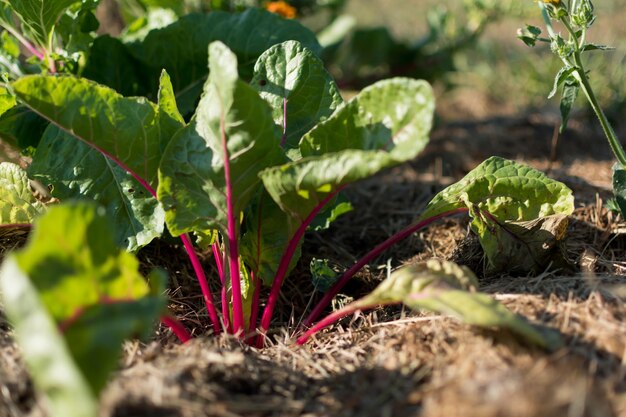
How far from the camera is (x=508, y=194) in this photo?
1.76m

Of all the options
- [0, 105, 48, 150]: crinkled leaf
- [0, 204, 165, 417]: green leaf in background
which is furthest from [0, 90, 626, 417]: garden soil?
[0, 105, 48, 150]: crinkled leaf

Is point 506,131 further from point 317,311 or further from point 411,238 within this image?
point 317,311

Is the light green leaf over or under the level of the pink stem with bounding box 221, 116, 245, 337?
over

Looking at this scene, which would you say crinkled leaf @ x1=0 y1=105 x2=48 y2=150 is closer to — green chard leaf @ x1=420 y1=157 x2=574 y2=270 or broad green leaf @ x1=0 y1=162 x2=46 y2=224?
broad green leaf @ x1=0 y1=162 x2=46 y2=224

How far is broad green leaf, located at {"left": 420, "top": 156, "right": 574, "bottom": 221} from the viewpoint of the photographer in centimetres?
174

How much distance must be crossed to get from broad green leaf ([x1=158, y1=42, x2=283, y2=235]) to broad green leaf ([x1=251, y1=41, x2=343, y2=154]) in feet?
0.79

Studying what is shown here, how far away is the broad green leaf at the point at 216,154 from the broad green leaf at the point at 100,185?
9.0 inches

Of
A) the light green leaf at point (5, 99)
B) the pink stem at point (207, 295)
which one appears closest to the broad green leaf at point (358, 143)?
the pink stem at point (207, 295)

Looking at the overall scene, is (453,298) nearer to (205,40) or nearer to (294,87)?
(294,87)

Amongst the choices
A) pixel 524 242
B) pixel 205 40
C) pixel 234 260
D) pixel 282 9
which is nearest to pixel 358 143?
pixel 234 260

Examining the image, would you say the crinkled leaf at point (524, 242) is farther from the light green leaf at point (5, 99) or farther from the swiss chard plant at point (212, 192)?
the light green leaf at point (5, 99)

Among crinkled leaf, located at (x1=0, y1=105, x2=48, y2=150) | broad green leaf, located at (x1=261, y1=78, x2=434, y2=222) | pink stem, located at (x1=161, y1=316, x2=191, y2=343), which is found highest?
broad green leaf, located at (x1=261, y1=78, x2=434, y2=222)

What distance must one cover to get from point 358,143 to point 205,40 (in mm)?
1070

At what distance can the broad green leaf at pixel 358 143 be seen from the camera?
4.51 feet
